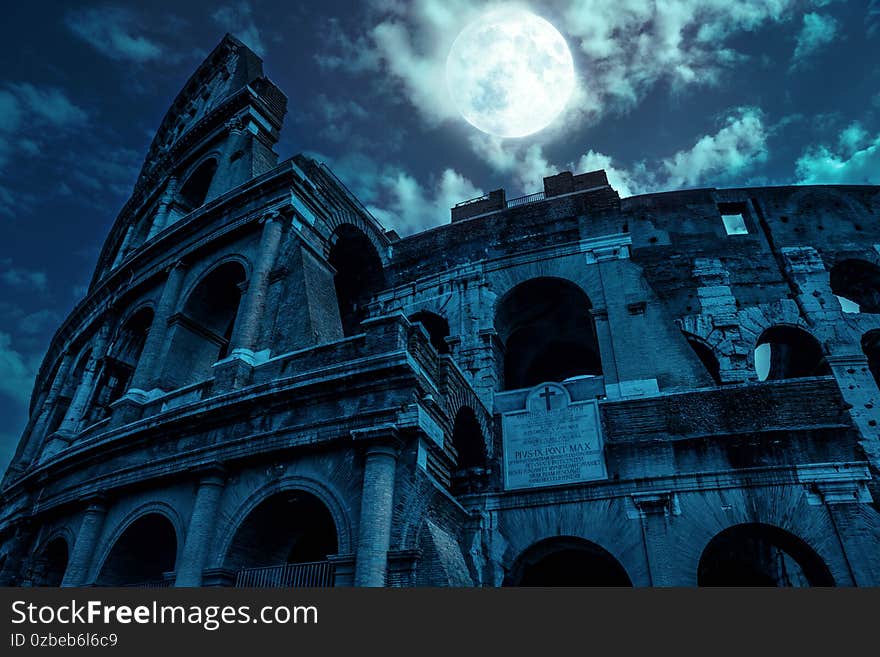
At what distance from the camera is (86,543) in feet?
33.1

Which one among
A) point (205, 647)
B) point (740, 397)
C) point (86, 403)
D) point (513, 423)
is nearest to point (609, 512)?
point (513, 423)

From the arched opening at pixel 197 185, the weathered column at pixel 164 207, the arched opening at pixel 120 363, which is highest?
the arched opening at pixel 197 185

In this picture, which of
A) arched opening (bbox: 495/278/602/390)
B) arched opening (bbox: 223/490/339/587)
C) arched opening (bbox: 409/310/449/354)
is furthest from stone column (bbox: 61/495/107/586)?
arched opening (bbox: 495/278/602/390)

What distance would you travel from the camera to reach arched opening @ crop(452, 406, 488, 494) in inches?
437

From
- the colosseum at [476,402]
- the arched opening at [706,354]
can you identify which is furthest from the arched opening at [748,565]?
the arched opening at [706,354]

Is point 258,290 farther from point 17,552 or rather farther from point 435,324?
point 17,552

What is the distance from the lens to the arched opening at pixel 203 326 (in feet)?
42.7

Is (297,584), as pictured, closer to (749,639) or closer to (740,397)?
(749,639)

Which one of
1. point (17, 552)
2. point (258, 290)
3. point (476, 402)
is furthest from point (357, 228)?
point (17, 552)

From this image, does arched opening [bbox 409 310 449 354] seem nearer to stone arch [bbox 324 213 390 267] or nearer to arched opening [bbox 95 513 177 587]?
stone arch [bbox 324 213 390 267]

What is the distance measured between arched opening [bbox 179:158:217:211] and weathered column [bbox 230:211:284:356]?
7230mm

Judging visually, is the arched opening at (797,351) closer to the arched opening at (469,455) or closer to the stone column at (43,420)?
the arched opening at (469,455)

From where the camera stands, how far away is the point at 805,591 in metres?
5.83

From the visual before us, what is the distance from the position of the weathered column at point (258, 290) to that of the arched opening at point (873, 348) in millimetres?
12316
